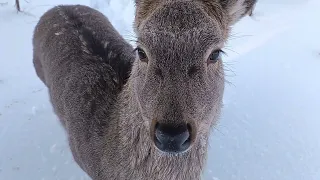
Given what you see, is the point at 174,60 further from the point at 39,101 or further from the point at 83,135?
the point at 39,101

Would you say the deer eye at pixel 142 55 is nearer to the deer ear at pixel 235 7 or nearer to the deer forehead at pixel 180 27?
the deer forehead at pixel 180 27

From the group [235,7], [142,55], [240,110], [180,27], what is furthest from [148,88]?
[240,110]

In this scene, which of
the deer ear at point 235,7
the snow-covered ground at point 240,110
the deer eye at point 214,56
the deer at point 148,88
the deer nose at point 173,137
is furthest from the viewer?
the snow-covered ground at point 240,110

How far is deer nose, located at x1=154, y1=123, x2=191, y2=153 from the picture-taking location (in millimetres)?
2648

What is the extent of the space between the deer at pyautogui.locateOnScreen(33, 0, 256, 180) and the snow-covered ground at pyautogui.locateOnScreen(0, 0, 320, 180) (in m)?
1.15

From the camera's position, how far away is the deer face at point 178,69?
2734 mm

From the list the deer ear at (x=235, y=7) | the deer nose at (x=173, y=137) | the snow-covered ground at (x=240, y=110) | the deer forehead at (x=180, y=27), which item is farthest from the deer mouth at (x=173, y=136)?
the snow-covered ground at (x=240, y=110)

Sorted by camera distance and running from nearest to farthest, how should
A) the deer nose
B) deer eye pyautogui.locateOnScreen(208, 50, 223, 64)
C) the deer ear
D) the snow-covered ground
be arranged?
the deer nose, deer eye pyautogui.locateOnScreen(208, 50, 223, 64), the deer ear, the snow-covered ground

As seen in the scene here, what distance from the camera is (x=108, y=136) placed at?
393 cm

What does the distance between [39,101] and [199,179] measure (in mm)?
3938

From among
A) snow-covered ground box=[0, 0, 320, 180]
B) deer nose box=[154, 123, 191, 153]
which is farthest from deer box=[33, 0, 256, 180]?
snow-covered ground box=[0, 0, 320, 180]

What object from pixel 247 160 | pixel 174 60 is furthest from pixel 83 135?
pixel 247 160

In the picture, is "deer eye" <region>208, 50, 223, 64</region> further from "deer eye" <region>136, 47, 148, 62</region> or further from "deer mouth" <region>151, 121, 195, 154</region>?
"deer mouth" <region>151, 121, 195, 154</region>

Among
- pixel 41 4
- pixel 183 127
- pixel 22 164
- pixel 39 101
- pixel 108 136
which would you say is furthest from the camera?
pixel 41 4
